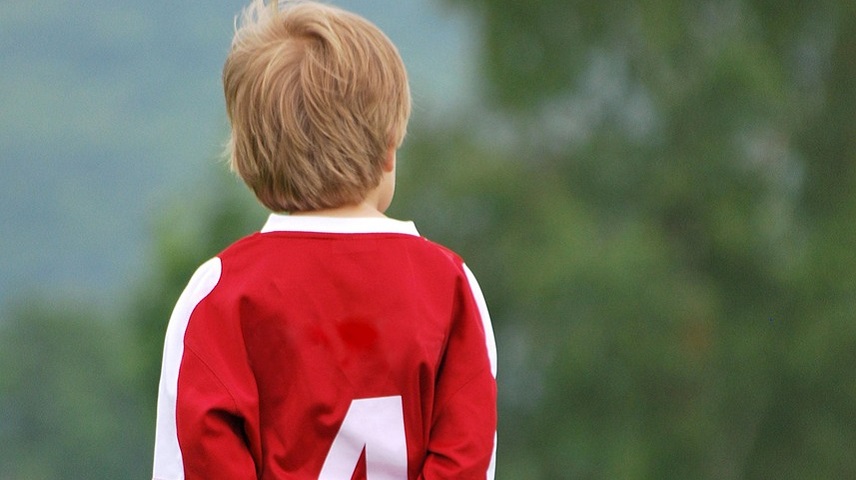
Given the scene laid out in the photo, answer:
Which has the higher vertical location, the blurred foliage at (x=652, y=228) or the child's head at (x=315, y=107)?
the child's head at (x=315, y=107)

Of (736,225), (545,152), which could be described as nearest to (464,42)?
(545,152)

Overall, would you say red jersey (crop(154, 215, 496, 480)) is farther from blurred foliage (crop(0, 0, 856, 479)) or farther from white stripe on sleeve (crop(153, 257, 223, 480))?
blurred foliage (crop(0, 0, 856, 479))

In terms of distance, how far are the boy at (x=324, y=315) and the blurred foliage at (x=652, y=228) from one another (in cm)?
372

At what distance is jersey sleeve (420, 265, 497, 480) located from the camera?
118 cm

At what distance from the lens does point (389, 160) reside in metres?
1.24

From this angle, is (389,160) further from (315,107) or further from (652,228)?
(652,228)

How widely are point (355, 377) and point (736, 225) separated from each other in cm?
423

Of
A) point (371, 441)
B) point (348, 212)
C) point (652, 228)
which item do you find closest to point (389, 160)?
point (348, 212)

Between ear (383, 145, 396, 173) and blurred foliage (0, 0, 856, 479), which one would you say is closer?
ear (383, 145, 396, 173)

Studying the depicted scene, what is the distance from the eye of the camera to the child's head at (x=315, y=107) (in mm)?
1188

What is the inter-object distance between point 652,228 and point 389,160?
4.11 meters

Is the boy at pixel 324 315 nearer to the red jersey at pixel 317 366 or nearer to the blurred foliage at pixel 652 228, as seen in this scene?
the red jersey at pixel 317 366

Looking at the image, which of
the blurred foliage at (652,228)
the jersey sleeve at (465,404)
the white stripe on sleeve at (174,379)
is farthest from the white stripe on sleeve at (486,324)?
the blurred foliage at (652,228)

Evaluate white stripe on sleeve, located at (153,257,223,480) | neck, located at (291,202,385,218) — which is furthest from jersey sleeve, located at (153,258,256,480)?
neck, located at (291,202,385,218)
